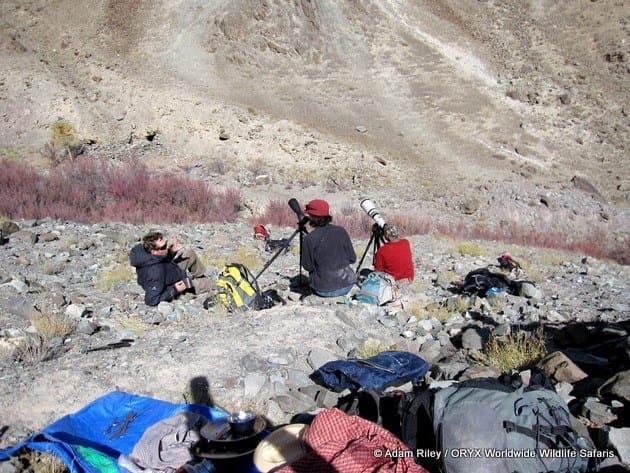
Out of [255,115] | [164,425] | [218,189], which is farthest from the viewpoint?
[255,115]

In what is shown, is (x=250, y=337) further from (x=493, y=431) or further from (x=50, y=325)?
(x=493, y=431)

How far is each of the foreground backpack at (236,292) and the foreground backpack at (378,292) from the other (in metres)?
1.41

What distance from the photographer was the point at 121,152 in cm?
2312

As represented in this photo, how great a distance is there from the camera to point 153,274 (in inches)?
289

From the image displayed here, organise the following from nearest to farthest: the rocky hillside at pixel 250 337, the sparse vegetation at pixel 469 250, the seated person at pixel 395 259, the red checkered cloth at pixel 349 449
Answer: the red checkered cloth at pixel 349 449 → the rocky hillside at pixel 250 337 → the seated person at pixel 395 259 → the sparse vegetation at pixel 469 250

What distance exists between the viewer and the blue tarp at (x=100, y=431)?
12.6 ft

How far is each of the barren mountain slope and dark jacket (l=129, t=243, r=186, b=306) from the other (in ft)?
48.9

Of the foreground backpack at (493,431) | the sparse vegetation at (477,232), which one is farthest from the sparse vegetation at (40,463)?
the sparse vegetation at (477,232)

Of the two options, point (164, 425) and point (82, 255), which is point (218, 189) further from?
point (164, 425)

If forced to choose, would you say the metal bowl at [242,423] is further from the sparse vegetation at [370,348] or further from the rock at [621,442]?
the rock at [621,442]

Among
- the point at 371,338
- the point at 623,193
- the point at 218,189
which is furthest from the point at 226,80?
the point at 371,338

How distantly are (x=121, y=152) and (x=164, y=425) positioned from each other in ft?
67.9

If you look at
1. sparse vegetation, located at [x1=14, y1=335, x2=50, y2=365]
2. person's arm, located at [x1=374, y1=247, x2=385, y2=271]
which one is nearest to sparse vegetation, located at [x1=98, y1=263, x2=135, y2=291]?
sparse vegetation, located at [x1=14, y1=335, x2=50, y2=365]

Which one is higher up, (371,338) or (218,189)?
(371,338)
